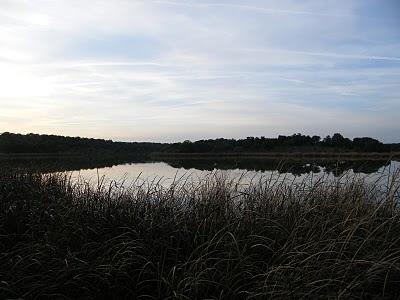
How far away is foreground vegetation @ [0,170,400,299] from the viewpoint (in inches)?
149

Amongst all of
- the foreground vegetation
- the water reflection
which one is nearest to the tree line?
the water reflection

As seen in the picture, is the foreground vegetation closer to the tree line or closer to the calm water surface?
the calm water surface

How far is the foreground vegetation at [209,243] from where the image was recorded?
377 cm

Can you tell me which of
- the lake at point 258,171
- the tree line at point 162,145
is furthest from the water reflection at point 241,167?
the tree line at point 162,145

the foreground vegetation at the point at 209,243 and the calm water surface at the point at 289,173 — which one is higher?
the calm water surface at the point at 289,173

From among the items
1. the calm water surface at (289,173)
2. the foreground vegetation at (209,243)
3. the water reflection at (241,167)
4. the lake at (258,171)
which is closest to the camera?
the foreground vegetation at (209,243)

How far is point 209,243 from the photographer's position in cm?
434

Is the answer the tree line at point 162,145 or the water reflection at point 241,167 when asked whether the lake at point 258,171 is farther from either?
the tree line at point 162,145

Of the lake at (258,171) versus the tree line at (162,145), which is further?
the tree line at (162,145)

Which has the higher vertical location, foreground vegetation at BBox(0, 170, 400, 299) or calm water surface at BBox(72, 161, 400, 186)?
calm water surface at BBox(72, 161, 400, 186)

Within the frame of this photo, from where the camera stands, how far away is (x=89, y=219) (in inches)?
226

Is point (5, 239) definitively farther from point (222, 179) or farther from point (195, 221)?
point (222, 179)

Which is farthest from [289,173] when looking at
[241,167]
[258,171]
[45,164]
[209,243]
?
Answer: [241,167]

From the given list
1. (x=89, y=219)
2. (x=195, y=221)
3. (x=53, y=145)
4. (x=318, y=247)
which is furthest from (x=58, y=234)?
(x=53, y=145)
